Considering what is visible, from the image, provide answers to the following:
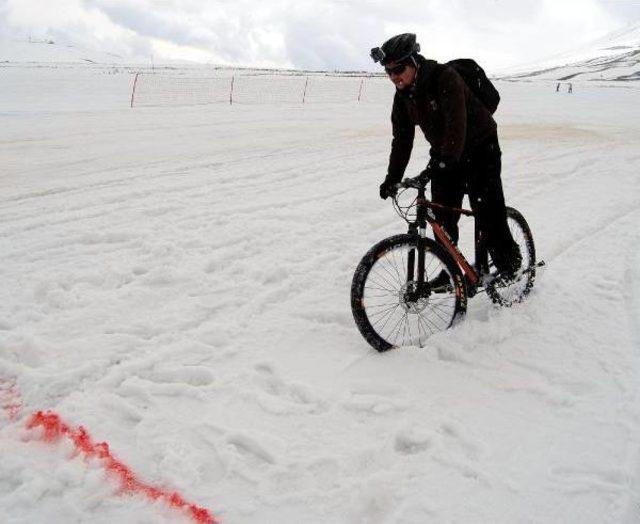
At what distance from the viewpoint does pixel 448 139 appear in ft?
10.8

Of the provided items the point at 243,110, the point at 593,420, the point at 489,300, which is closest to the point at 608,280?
the point at 489,300

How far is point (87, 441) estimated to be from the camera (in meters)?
2.71

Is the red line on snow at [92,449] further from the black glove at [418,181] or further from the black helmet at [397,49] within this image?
the black helmet at [397,49]

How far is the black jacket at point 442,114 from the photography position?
10.8 ft

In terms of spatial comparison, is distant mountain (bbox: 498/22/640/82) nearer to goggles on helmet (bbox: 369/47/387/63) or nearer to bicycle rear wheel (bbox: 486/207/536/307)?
bicycle rear wheel (bbox: 486/207/536/307)

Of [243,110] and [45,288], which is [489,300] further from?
[243,110]

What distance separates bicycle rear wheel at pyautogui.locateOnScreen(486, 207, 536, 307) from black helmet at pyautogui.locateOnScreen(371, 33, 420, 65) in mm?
1777

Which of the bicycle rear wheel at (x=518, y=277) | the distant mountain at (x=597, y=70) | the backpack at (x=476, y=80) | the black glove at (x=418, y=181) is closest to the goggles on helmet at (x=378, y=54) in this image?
the backpack at (x=476, y=80)

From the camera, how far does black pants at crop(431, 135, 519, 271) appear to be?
3.78 m

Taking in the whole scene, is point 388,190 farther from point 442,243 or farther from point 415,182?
point 442,243

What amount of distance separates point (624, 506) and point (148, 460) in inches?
92.3

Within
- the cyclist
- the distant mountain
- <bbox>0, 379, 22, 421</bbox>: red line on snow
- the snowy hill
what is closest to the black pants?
the cyclist

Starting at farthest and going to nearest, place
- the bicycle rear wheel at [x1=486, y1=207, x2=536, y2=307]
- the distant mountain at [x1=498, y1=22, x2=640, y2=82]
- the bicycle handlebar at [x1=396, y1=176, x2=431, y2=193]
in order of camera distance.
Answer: the distant mountain at [x1=498, y1=22, x2=640, y2=82] < the bicycle rear wheel at [x1=486, y1=207, x2=536, y2=307] < the bicycle handlebar at [x1=396, y1=176, x2=431, y2=193]

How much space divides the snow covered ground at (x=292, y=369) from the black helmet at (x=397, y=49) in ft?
6.51
